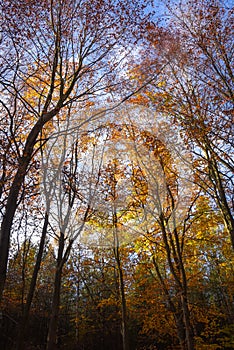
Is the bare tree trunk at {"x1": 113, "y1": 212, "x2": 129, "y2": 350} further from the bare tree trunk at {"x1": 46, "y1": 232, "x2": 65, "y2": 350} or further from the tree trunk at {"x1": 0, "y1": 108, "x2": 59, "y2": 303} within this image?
the tree trunk at {"x1": 0, "y1": 108, "x2": 59, "y2": 303}

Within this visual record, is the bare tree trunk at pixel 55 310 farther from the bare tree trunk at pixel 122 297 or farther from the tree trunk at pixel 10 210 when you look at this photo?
the tree trunk at pixel 10 210

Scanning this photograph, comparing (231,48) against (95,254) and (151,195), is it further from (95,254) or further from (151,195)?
(95,254)

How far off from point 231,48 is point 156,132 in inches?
136

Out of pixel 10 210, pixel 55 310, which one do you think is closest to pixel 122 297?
pixel 55 310

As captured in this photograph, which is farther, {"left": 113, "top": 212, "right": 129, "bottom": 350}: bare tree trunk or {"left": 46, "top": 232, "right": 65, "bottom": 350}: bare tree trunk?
{"left": 113, "top": 212, "right": 129, "bottom": 350}: bare tree trunk

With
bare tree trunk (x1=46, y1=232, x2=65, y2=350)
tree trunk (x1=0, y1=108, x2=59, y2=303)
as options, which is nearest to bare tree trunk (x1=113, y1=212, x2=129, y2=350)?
bare tree trunk (x1=46, y1=232, x2=65, y2=350)

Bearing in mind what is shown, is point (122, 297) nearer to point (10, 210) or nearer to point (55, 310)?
point (55, 310)

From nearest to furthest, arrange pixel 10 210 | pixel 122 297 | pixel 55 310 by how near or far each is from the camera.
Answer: pixel 10 210 < pixel 55 310 < pixel 122 297

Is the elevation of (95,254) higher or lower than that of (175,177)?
lower

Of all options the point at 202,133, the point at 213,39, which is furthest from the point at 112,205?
the point at 213,39

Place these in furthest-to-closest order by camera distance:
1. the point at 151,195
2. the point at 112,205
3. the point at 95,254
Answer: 1. the point at 95,254
2. the point at 112,205
3. the point at 151,195

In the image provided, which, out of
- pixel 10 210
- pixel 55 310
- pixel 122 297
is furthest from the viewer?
pixel 122 297

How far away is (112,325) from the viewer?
18391 mm

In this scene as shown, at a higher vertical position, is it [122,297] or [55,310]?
[122,297]
